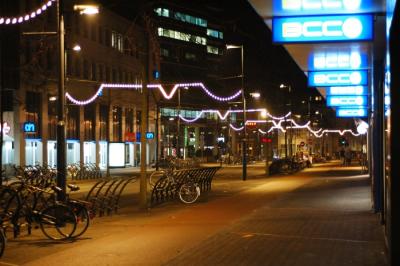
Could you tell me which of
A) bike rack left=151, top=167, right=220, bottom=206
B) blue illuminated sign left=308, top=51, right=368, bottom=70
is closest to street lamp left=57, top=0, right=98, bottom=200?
bike rack left=151, top=167, right=220, bottom=206

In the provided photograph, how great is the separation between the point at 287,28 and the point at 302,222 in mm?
7188

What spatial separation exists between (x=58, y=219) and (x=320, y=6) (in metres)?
7.24

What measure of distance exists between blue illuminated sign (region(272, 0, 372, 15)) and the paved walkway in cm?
389

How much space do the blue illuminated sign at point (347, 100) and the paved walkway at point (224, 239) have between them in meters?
3.99

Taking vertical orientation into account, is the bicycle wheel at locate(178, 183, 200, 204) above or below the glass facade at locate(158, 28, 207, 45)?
Answer: below

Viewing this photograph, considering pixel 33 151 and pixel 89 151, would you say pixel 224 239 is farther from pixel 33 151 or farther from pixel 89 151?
pixel 89 151

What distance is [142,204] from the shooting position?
18297 mm

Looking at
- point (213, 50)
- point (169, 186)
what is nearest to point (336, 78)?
point (169, 186)

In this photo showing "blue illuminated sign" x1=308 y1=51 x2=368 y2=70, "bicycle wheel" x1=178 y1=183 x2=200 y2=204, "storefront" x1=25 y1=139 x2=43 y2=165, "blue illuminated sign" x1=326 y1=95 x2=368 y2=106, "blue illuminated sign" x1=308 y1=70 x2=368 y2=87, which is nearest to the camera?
"blue illuminated sign" x1=308 y1=51 x2=368 y2=70

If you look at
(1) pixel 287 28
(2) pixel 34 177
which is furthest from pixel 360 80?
(2) pixel 34 177

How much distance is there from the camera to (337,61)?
13.5m

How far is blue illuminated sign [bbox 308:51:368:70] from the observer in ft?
42.7

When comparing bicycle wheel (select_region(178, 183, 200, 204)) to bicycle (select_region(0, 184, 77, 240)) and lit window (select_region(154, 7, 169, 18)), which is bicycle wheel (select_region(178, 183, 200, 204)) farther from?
lit window (select_region(154, 7, 169, 18))

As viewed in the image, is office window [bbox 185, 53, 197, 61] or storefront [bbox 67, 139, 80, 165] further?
office window [bbox 185, 53, 197, 61]
